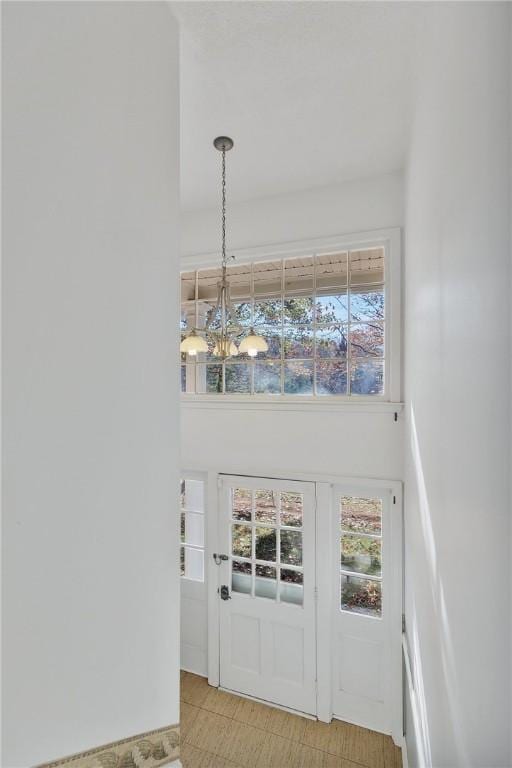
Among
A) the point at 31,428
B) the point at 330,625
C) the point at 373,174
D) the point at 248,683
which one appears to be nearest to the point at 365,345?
the point at 373,174

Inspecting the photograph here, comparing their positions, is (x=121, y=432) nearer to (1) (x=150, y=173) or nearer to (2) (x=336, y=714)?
(1) (x=150, y=173)

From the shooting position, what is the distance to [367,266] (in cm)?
313

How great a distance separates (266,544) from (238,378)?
1.34 metres

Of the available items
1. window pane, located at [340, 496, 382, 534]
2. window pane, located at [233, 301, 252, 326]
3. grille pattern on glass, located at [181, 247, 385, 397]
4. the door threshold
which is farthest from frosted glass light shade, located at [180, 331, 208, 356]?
the door threshold

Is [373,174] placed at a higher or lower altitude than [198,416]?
higher

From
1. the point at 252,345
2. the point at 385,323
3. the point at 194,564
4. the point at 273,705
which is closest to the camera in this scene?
the point at 252,345

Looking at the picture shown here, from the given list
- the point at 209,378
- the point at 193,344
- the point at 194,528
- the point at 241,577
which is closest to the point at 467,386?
the point at 193,344

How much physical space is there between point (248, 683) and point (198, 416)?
2.10m

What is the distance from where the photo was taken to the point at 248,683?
3.27 metres

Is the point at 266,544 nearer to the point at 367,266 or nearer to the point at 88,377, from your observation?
the point at 367,266

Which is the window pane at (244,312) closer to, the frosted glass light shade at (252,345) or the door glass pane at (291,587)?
the frosted glass light shade at (252,345)

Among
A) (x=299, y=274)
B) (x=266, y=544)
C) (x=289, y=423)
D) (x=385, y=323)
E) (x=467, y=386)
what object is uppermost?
(x=299, y=274)

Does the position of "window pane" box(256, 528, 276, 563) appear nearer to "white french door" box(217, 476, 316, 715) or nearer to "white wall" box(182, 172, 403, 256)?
"white french door" box(217, 476, 316, 715)

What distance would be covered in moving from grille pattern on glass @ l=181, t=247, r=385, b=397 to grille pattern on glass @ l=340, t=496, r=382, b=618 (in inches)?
33.5
